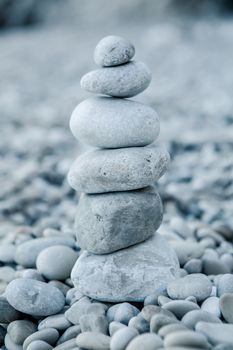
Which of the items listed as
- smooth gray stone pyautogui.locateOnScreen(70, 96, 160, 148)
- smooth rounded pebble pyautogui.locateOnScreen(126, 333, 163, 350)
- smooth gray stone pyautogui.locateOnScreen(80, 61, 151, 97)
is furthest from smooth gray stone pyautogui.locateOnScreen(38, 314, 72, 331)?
smooth gray stone pyautogui.locateOnScreen(80, 61, 151, 97)

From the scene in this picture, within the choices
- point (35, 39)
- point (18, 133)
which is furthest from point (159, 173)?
point (35, 39)

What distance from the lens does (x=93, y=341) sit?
2.25 m

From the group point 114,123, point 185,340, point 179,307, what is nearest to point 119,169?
point 114,123

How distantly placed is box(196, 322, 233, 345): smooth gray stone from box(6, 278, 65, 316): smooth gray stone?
775mm

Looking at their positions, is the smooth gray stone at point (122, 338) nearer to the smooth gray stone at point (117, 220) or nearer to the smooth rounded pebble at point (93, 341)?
the smooth rounded pebble at point (93, 341)

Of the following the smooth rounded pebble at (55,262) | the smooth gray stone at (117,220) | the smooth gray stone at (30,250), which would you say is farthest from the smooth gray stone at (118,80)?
the smooth gray stone at (30,250)

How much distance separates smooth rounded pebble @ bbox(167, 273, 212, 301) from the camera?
2.63m

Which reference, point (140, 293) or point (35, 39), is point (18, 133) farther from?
point (35, 39)

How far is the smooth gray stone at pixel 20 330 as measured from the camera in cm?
257

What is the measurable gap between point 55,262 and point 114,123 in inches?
34.1

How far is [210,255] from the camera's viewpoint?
3398 mm

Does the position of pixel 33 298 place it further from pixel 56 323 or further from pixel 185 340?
pixel 185 340

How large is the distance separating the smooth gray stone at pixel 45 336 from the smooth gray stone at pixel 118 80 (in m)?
1.11

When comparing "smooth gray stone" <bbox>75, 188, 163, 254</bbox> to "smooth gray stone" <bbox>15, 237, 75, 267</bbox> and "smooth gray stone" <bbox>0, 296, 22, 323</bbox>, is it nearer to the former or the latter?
"smooth gray stone" <bbox>0, 296, 22, 323</bbox>
